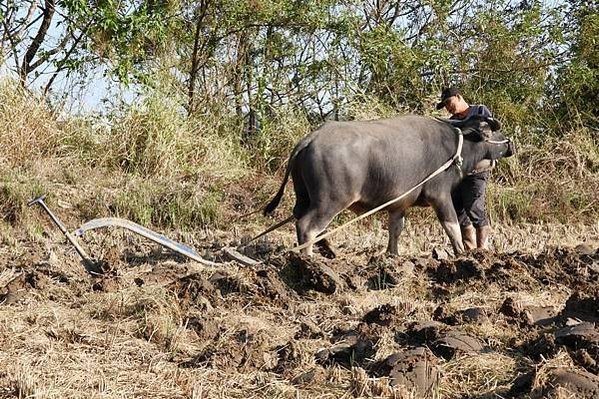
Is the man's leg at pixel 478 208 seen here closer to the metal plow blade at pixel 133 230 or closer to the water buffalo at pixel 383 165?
the water buffalo at pixel 383 165

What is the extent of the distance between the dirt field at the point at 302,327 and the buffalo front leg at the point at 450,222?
92 centimetres

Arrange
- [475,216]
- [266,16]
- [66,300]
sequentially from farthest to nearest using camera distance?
[266,16] → [475,216] → [66,300]

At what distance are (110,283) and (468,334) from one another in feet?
8.14

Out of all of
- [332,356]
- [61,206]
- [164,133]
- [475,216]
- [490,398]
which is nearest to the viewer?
[490,398]

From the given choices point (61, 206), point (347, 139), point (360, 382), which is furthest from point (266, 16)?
point (360, 382)

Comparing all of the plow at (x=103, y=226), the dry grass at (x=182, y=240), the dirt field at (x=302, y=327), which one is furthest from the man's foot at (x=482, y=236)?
the plow at (x=103, y=226)

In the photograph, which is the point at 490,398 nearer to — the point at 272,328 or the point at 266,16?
the point at 272,328

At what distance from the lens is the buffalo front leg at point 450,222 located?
7512mm

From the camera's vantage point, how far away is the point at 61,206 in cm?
883

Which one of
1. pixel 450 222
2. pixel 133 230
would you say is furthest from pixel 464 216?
pixel 133 230

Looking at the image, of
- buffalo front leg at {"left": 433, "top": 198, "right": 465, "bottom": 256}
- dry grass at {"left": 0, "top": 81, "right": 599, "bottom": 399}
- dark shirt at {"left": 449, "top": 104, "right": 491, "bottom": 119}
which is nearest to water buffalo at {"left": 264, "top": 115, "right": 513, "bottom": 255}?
buffalo front leg at {"left": 433, "top": 198, "right": 465, "bottom": 256}

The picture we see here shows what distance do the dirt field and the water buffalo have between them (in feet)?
1.86

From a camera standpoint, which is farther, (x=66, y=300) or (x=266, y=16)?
(x=266, y=16)

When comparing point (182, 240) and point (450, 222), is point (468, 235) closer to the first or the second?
point (450, 222)
